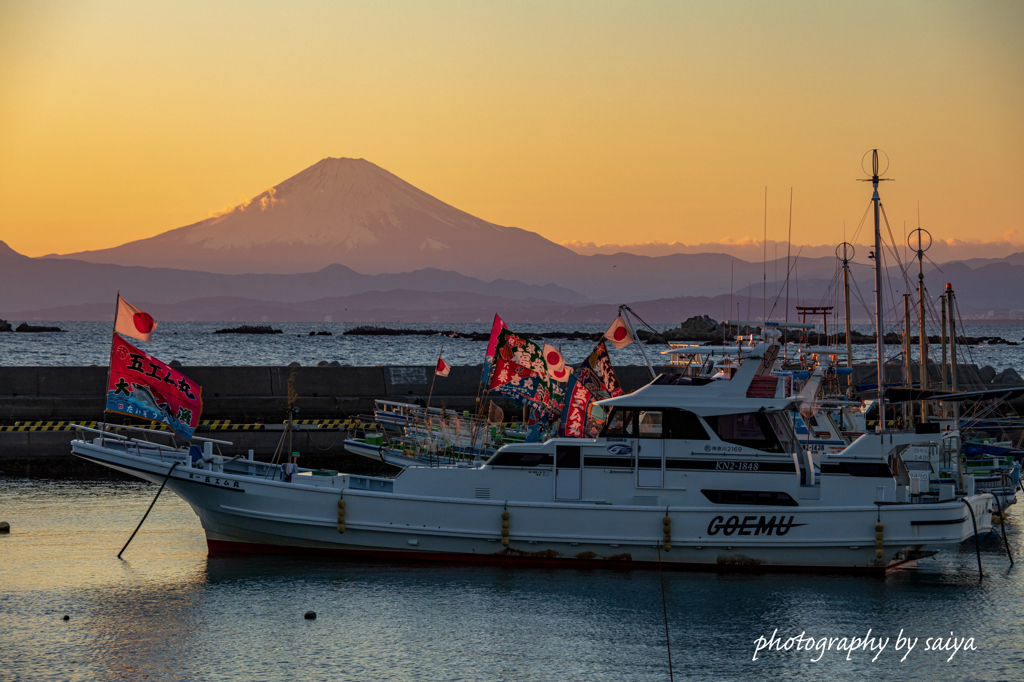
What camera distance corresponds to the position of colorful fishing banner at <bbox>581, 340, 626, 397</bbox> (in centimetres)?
2434

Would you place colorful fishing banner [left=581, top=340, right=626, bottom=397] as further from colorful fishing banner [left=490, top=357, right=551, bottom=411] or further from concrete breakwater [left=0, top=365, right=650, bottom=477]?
concrete breakwater [left=0, top=365, right=650, bottom=477]

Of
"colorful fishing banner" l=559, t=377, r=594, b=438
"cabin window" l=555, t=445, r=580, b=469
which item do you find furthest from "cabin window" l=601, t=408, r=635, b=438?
"colorful fishing banner" l=559, t=377, r=594, b=438

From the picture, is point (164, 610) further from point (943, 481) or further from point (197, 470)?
point (943, 481)

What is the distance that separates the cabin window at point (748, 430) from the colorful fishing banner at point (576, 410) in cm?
442

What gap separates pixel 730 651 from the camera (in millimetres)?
14742

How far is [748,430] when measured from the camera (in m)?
19.3

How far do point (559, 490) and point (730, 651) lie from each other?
526cm

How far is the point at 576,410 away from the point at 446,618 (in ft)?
26.0

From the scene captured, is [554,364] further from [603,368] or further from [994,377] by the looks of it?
[994,377]

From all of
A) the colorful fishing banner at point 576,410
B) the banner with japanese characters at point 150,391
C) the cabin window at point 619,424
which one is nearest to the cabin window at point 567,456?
the cabin window at point 619,424

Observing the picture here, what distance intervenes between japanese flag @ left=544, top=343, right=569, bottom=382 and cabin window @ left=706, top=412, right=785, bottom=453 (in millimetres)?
6436

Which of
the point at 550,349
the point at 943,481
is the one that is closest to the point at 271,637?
the point at 550,349

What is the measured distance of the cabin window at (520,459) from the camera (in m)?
19.3

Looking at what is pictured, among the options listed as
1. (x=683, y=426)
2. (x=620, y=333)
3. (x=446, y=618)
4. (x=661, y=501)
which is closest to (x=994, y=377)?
(x=620, y=333)
